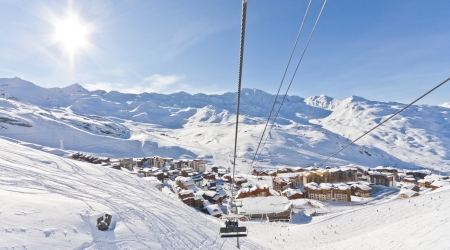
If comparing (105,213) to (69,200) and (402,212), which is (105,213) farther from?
(402,212)

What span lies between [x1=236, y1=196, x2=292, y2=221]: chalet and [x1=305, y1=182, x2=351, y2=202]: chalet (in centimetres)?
906

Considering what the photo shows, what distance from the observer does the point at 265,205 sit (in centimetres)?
2670

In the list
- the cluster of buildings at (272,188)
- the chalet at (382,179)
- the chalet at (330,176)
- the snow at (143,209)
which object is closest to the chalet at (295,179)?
the cluster of buildings at (272,188)

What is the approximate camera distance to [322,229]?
1758cm

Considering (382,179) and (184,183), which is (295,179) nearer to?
(382,179)

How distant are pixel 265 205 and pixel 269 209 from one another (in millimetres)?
1303

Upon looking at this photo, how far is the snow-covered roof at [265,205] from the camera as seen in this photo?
25219mm

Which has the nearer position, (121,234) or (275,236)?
(121,234)

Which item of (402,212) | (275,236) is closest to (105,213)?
(275,236)

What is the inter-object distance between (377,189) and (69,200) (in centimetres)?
4569

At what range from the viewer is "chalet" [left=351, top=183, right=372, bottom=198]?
111ft

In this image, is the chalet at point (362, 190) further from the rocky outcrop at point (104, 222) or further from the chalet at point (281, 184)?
the rocky outcrop at point (104, 222)

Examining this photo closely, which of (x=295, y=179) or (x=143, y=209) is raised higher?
(x=143, y=209)

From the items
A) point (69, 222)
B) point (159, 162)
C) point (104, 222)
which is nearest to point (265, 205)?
point (104, 222)
